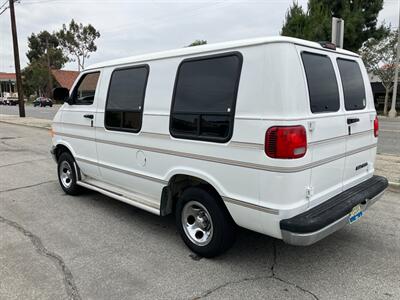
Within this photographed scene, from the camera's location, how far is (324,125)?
3152 mm

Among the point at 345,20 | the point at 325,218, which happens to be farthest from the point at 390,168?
the point at 345,20

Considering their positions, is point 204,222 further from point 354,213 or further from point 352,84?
point 352,84

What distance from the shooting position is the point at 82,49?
69.1 m

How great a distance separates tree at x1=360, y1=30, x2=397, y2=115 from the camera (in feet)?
89.9

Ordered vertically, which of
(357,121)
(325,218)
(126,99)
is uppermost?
(126,99)

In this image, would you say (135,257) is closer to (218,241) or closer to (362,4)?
(218,241)

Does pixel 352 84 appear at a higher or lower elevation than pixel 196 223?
higher

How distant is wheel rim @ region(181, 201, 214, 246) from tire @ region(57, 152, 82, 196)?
261cm

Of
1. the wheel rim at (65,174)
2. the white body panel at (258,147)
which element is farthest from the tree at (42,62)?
the white body panel at (258,147)

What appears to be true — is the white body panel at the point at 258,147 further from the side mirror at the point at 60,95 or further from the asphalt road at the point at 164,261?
the side mirror at the point at 60,95

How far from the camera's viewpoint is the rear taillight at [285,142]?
281cm

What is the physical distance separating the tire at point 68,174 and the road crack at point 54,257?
45.6 inches

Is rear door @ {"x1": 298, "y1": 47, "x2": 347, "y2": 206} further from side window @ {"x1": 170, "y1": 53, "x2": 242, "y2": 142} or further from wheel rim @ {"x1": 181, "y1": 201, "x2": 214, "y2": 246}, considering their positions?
wheel rim @ {"x1": 181, "y1": 201, "x2": 214, "y2": 246}

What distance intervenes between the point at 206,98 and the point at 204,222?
131 centimetres
